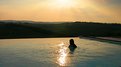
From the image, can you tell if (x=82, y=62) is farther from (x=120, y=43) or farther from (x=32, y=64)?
(x=120, y=43)

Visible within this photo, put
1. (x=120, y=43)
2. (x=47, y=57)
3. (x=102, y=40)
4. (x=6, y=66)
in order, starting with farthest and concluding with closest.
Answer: (x=102, y=40) → (x=120, y=43) → (x=47, y=57) → (x=6, y=66)

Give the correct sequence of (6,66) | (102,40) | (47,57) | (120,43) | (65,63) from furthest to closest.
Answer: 1. (102,40)
2. (120,43)
3. (47,57)
4. (65,63)
5. (6,66)

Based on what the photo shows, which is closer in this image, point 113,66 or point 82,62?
point 113,66

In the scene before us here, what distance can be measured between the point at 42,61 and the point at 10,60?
54.0 inches

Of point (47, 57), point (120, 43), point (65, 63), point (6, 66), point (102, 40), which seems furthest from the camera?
point (102, 40)

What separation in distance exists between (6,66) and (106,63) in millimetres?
3915

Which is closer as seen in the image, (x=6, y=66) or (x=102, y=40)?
(x=6, y=66)

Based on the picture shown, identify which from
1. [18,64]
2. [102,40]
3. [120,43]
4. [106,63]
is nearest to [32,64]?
[18,64]

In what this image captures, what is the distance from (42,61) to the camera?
467 inches

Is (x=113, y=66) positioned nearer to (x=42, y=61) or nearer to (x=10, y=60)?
(x=42, y=61)

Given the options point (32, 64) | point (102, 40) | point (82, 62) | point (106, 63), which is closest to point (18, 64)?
point (32, 64)

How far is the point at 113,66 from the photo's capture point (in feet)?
35.3

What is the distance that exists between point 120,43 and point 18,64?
941 centimetres

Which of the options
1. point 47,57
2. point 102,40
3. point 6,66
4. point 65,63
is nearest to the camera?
point 6,66
